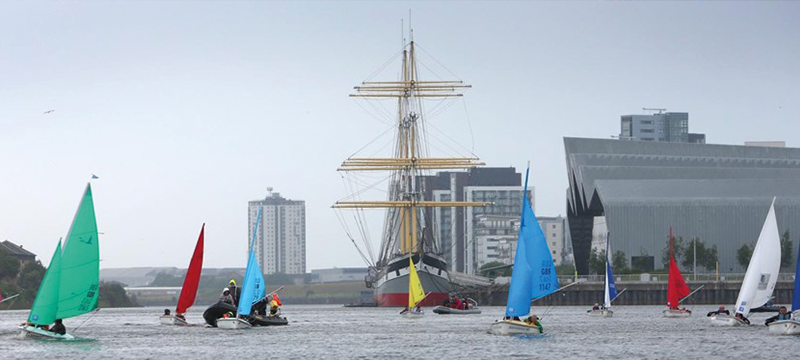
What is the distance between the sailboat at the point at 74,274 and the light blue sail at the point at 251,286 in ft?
55.3

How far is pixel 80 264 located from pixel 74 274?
552 mm

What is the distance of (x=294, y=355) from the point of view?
217 ft

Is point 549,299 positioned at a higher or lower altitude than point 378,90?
lower

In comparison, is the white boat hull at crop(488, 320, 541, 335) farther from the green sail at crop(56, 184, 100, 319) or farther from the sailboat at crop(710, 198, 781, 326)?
the green sail at crop(56, 184, 100, 319)

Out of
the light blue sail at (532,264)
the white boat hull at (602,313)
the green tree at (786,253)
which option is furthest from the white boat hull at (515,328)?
the green tree at (786,253)

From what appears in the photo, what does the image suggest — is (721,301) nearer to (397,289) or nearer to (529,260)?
(397,289)

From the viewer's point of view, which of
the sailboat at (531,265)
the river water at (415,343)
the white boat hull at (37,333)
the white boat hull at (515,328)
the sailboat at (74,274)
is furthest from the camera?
the white boat hull at (515,328)

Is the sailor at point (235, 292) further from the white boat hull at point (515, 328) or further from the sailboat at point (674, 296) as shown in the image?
the sailboat at point (674, 296)

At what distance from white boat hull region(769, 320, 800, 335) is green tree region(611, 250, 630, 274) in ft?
387

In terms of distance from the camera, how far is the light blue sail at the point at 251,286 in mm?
84500

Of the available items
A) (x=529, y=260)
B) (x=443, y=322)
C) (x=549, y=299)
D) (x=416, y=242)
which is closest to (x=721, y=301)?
(x=549, y=299)

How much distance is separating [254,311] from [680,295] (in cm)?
4075

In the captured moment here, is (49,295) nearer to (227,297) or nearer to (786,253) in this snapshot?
(227,297)

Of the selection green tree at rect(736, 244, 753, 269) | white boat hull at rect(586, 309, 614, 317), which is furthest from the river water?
green tree at rect(736, 244, 753, 269)
